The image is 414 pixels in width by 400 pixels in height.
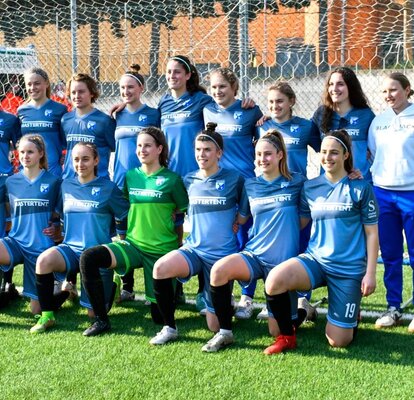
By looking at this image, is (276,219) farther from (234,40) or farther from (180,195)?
(234,40)

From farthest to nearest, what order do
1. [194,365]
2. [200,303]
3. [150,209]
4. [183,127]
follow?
[183,127]
[200,303]
[150,209]
[194,365]

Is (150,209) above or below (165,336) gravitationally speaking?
above

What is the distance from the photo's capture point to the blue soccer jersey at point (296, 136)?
4.09 metres

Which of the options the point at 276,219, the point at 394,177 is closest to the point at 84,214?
the point at 276,219

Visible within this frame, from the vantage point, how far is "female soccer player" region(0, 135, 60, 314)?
4.15m

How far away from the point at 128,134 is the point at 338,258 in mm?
1652

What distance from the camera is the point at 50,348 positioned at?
3.51 metres

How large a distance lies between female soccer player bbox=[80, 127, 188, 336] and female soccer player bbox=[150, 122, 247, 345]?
135 mm

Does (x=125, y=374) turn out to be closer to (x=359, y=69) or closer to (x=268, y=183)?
(x=268, y=183)

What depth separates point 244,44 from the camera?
502cm

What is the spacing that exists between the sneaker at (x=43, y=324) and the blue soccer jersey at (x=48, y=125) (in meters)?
1.19

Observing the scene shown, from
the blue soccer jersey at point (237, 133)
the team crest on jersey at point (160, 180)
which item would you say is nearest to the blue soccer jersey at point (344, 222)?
the blue soccer jersey at point (237, 133)

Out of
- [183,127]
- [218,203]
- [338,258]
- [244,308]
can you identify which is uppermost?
[183,127]

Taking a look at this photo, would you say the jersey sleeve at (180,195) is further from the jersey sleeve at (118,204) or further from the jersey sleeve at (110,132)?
the jersey sleeve at (110,132)
